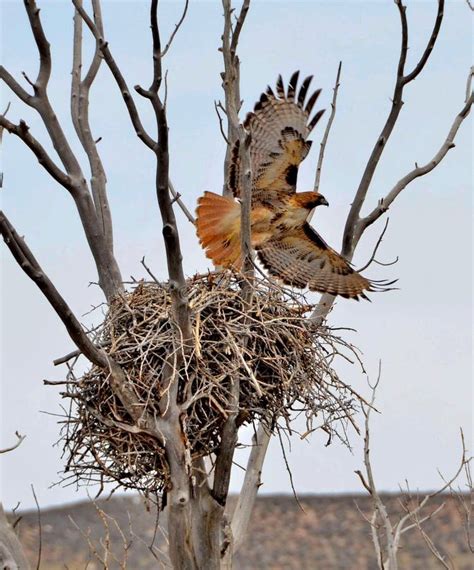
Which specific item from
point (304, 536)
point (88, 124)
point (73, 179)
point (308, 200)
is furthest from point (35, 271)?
point (304, 536)

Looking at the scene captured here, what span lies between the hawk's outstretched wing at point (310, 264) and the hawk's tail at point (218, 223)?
0.26 metres

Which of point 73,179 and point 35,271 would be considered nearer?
point 35,271

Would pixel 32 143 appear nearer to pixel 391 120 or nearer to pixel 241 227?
pixel 241 227

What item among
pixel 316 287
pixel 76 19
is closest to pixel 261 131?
pixel 316 287

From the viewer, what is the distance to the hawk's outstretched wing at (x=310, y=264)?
6.88 metres

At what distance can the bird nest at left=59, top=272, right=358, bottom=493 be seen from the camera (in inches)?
209

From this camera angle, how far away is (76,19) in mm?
7539

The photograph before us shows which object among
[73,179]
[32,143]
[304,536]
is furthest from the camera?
[304,536]

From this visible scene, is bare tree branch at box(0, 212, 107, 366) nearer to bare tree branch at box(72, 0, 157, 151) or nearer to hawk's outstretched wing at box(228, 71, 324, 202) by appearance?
bare tree branch at box(72, 0, 157, 151)

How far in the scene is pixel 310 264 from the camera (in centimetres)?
714

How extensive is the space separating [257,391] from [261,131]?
6.93 feet

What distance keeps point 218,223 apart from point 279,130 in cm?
65

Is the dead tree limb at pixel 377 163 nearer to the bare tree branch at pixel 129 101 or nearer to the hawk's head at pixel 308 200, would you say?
the hawk's head at pixel 308 200

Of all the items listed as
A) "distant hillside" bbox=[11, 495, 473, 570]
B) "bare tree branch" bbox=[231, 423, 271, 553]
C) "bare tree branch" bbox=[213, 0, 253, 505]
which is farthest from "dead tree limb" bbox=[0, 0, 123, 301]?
"distant hillside" bbox=[11, 495, 473, 570]
